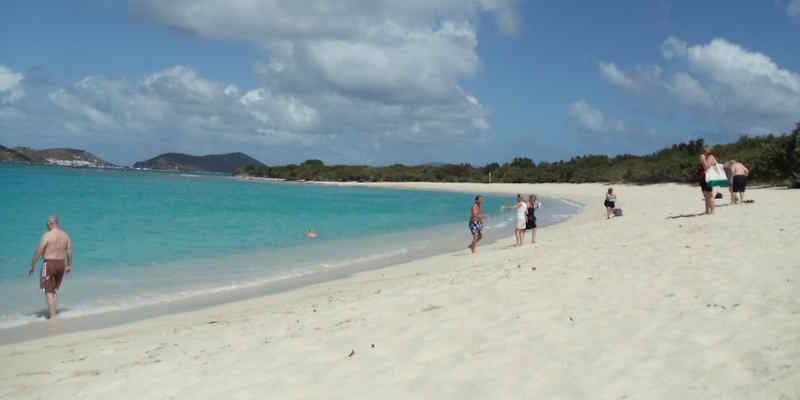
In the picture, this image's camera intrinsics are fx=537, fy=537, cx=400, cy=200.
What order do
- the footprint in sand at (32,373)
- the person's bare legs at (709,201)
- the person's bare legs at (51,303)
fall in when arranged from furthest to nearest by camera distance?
1. the person's bare legs at (709,201)
2. the person's bare legs at (51,303)
3. the footprint in sand at (32,373)

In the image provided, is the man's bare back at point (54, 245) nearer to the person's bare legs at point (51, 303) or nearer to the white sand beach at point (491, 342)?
the person's bare legs at point (51, 303)

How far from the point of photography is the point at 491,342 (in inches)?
191

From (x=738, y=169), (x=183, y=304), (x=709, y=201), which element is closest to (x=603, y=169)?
(x=738, y=169)

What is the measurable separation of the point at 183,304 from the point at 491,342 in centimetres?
669

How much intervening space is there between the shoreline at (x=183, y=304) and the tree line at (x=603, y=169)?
27789 mm

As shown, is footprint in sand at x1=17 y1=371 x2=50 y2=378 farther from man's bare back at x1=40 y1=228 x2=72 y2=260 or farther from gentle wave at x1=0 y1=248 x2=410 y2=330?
man's bare back at x1=40 y1=228 x2=72 y2=260

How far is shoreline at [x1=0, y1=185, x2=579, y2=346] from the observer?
792 centimetres

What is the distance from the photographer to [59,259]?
29.8ft

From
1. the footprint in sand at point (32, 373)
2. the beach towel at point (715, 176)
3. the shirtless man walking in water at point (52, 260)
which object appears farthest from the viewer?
the beach towel at point (715, 176)

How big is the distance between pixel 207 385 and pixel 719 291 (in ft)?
17.5

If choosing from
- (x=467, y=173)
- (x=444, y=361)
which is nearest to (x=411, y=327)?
(x=444, y=361)

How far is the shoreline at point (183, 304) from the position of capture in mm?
7921

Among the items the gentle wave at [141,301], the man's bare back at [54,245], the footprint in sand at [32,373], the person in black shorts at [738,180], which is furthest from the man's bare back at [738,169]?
the footprint in sand at [32,373]

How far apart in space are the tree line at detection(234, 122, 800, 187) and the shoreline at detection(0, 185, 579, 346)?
27.8 metres
